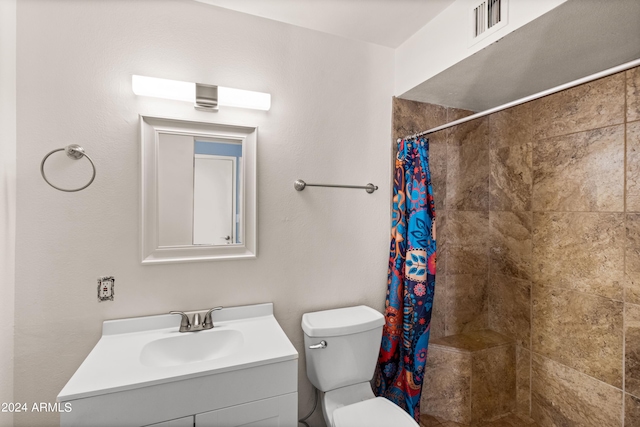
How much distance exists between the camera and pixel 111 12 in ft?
4.33

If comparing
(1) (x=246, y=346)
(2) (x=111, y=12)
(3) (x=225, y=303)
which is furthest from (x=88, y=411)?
(2) (x=111, y=12)

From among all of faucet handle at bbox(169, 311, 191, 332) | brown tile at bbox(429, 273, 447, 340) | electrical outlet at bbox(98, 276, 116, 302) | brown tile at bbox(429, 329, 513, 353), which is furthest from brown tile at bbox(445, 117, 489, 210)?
electrical outlet at bbox(98, 276, 116, 302)

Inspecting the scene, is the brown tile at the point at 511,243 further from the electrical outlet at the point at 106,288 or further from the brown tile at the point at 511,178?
the electrical outlet at the point at 106,288

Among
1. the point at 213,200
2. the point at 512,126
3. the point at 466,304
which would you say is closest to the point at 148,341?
the point at 213,200

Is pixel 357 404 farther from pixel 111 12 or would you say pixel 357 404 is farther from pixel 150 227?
pixel 111 12

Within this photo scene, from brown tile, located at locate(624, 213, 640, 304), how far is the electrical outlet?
98.5 inches

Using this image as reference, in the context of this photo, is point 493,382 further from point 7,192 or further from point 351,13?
point 7,192

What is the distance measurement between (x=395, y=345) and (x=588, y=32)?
1.74 metres

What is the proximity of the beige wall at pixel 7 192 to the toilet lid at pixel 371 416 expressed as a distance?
136 cm

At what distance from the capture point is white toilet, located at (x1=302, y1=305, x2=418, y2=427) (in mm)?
1414

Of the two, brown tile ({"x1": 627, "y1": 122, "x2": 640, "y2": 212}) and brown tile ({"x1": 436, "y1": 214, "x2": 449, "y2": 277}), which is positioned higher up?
brown tile ({"x1": 627, "y1": 122, "x2": 640, "y2": 212})

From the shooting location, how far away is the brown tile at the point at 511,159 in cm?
204

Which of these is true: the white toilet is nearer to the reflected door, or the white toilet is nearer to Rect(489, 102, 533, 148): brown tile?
the reflected door

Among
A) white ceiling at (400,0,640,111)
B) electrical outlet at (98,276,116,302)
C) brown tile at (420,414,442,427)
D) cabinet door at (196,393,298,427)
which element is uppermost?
white ceiling at (400,0,640,111)
